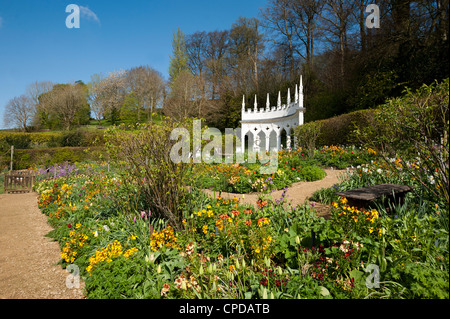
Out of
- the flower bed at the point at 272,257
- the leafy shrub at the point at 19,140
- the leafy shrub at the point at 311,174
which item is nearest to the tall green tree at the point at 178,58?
the leafy shrub at the point at 19,140

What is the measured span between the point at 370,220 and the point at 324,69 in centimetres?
2200

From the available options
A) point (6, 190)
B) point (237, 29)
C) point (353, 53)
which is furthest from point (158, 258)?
point (237, 29)

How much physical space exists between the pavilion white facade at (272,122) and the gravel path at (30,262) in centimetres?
1348

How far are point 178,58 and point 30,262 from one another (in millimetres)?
30439

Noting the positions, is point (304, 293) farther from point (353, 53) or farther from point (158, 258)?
point (353, 53)

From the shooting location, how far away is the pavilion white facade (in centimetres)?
1727

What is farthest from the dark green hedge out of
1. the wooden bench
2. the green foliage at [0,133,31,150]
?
the green foliage at [0,133,31,150]

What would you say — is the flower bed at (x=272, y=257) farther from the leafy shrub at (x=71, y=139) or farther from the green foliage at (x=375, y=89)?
the leafy shrub at (x=71, y=139)

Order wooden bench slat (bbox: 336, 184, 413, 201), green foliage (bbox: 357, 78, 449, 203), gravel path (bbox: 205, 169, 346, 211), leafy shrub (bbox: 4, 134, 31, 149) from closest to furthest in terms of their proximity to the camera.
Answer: green foliage (bbox: 357, 78, 449, 203) → wooden bench slat (bbox: 336, 184, 413, 201) → gravel path (bbox: 205, 169, 346, 211) → leafy shrub (bbox: 4, 134, 31, 149)

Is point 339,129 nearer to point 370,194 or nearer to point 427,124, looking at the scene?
point 370,194

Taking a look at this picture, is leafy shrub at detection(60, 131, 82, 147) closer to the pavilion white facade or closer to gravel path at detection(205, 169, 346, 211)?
the pavilion white facade

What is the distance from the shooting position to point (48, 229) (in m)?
4.97

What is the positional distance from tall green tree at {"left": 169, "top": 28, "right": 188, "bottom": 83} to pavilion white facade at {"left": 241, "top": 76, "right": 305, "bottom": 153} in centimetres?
1309

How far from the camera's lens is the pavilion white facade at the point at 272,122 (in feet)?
56.7
